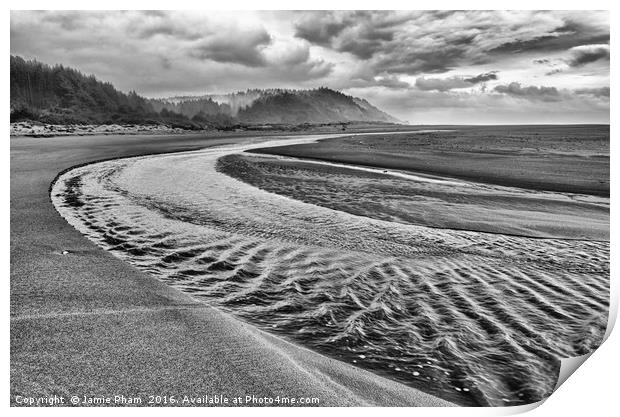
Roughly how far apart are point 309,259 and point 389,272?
0.90 m

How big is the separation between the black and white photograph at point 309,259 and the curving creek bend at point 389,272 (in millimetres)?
24

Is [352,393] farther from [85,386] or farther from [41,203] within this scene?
[41,203]

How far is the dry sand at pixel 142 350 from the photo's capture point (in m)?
2.39

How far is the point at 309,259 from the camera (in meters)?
4.38

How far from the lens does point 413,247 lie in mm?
4867

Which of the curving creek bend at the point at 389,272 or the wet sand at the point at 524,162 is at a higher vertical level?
the wet sand at the point at 524,162

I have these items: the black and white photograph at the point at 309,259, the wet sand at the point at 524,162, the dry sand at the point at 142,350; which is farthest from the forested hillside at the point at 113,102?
the dry sand at the point at 142,350

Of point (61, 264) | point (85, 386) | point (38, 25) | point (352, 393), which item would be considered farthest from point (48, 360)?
point (38, 25)


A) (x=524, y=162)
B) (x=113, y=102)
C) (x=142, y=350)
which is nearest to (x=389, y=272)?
(x=142, y=350)

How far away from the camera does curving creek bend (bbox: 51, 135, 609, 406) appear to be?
2705mm

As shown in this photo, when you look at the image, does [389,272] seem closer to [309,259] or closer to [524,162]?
[309,259]

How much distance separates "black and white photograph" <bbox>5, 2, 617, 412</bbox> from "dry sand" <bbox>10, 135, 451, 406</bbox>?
0.05 feet

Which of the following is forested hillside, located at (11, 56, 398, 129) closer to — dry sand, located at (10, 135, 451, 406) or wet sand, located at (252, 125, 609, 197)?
wet sand, located at (252, 125, 609, 197)

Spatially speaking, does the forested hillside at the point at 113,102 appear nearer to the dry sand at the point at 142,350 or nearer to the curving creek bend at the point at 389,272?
the curving creek bend at the point at 389,272
